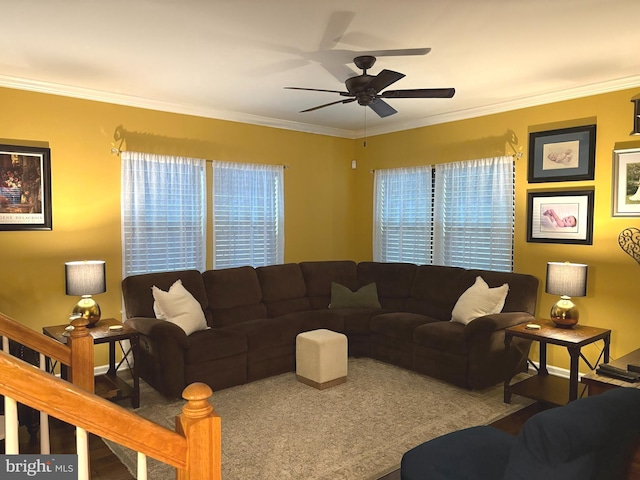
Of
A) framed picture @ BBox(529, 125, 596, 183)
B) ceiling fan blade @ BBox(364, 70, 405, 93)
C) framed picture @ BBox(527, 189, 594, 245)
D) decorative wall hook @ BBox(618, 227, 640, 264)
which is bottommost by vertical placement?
decorative wall hook @ BBox(618, 227, 640, 264)

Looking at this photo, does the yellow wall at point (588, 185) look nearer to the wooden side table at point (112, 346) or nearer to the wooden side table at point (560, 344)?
the wooden side table at point (560, 344)

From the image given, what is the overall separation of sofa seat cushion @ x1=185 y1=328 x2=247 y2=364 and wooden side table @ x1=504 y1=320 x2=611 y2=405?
7.70ft

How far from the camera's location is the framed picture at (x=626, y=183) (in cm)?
401

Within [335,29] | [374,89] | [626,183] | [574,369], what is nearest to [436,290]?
[574,369]

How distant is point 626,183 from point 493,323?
170 cm

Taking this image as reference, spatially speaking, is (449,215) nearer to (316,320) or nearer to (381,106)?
(316,320)

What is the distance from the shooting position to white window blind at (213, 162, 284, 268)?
17.5ft

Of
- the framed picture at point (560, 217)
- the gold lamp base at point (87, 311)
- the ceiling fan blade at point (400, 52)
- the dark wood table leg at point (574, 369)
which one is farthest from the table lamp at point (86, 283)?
the framed picture at point (560, 217)

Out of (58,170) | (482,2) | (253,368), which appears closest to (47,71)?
(58,170)

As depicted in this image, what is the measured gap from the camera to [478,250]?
5176 millimetres

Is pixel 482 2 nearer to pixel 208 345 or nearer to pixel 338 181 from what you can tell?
pixel 208 345

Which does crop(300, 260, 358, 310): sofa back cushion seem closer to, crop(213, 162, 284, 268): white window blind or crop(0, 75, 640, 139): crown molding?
crop(213, 162, 284, 268): white window blind

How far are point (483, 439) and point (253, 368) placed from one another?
2.52m

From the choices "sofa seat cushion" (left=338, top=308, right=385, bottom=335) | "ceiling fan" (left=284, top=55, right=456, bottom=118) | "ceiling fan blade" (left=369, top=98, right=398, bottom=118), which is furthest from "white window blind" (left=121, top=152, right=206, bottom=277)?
"ceiling fan blade" (left=369, top=98, right=398, bottom=118)
